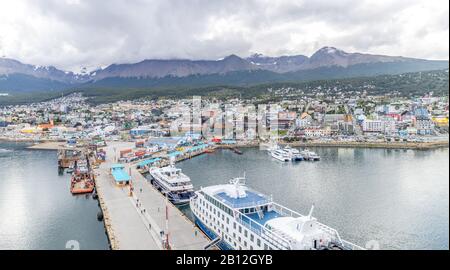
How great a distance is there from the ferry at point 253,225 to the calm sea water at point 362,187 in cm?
224

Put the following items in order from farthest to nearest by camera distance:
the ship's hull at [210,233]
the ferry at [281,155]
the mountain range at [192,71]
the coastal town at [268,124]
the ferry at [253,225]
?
the mountain range at [192,71], the coastal town at [268,124], the ferry at [281,155], the ship's hull at [210,233], the ferry at [253,225]

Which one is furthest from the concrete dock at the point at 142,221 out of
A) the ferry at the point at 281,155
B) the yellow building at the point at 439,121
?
the yellow building at the point at 439,121

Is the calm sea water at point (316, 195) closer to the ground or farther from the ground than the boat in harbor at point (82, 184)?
closer to the ground

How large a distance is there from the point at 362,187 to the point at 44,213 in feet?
28.3

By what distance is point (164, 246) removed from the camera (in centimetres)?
580

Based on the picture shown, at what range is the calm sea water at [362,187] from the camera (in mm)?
7199

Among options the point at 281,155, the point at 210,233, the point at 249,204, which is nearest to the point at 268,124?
the point at 281,155

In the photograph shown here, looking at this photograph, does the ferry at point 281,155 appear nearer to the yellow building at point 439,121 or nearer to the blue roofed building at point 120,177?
the yellow building at point 439,121

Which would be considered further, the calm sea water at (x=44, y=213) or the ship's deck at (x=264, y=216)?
the calm sea water at (x=44, y=213)

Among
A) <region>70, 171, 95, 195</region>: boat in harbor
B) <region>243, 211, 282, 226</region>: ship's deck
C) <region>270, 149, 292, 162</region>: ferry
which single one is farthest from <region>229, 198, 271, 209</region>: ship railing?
<region>270, 149, 292, 162</region>: ferry

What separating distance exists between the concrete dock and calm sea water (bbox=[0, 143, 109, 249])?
A: 41 cm

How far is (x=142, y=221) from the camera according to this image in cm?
698

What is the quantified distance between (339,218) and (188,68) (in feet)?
332
